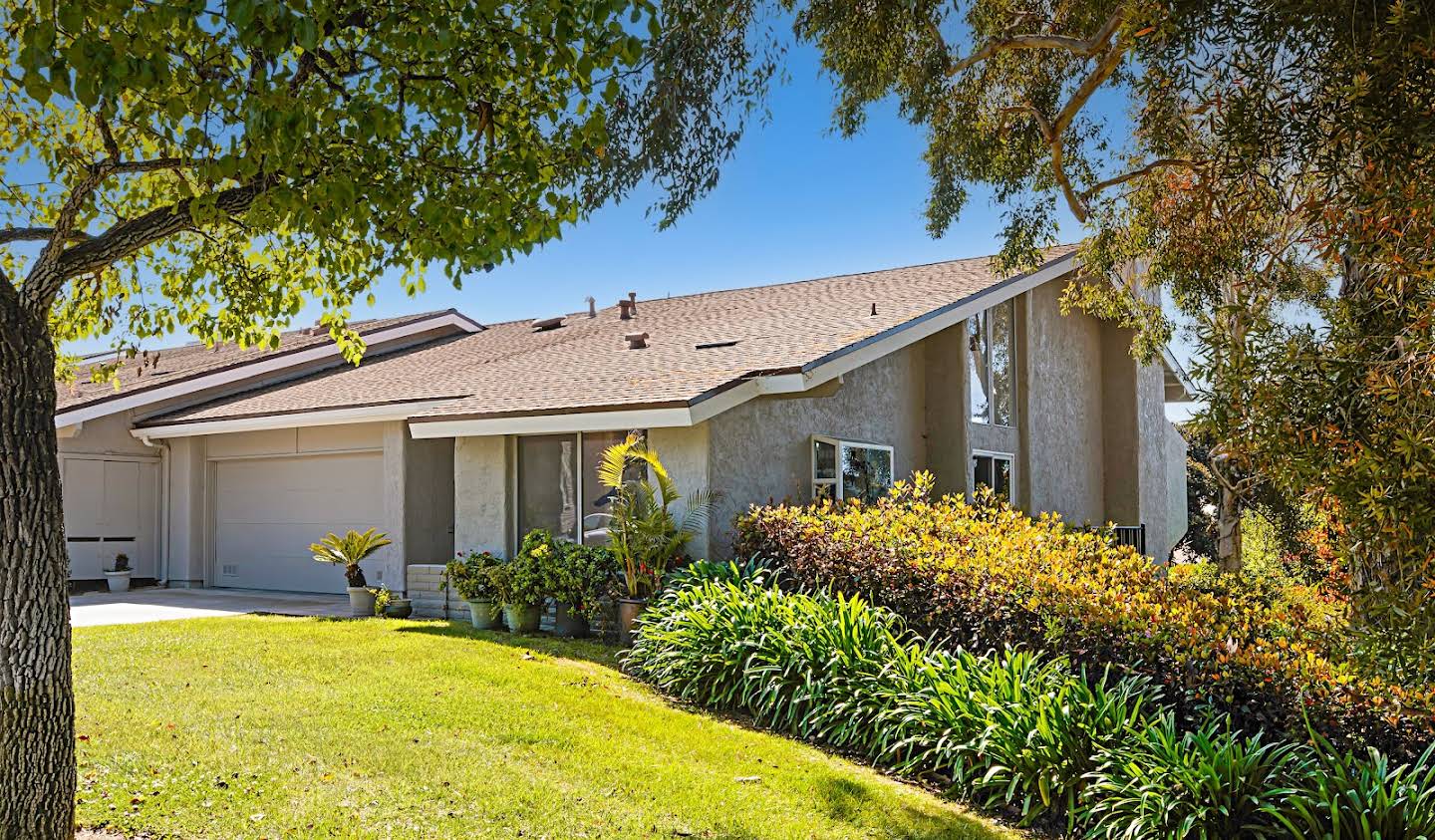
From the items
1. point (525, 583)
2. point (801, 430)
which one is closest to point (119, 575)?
point (525, 583)

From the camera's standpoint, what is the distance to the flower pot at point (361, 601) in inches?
552

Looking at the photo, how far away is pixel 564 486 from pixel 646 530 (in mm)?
2224

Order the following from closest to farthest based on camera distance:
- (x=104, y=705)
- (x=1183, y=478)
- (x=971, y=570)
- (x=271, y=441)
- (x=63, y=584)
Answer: (x=63, y=584) < (x=104, y=705) < (x=971, y=570) < (x=271, y=441) < (x=1183, y=478)

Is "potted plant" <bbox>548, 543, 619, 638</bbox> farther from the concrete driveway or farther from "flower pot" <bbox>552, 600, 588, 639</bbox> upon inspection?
the concrete driveway

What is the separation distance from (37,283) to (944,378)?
13.5 m

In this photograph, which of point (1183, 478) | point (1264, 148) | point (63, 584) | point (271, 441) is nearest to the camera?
point (63, 584)

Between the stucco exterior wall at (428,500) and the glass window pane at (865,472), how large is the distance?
6021 mm

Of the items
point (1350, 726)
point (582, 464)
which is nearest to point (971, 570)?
point (1350, 726)

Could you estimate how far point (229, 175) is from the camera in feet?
16.8

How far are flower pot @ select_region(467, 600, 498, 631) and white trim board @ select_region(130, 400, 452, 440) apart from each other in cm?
302

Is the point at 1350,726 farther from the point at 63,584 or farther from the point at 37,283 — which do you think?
the point at 37,283

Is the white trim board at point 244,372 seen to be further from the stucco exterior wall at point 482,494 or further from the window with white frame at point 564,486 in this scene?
the window with white frame at point 564,486

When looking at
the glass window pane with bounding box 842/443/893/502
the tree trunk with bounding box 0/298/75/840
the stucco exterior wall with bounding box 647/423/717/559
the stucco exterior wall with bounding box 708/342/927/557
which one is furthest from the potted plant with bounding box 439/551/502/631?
the tree trunk with bounding box 0/298/75/840

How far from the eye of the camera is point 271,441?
18.0m
